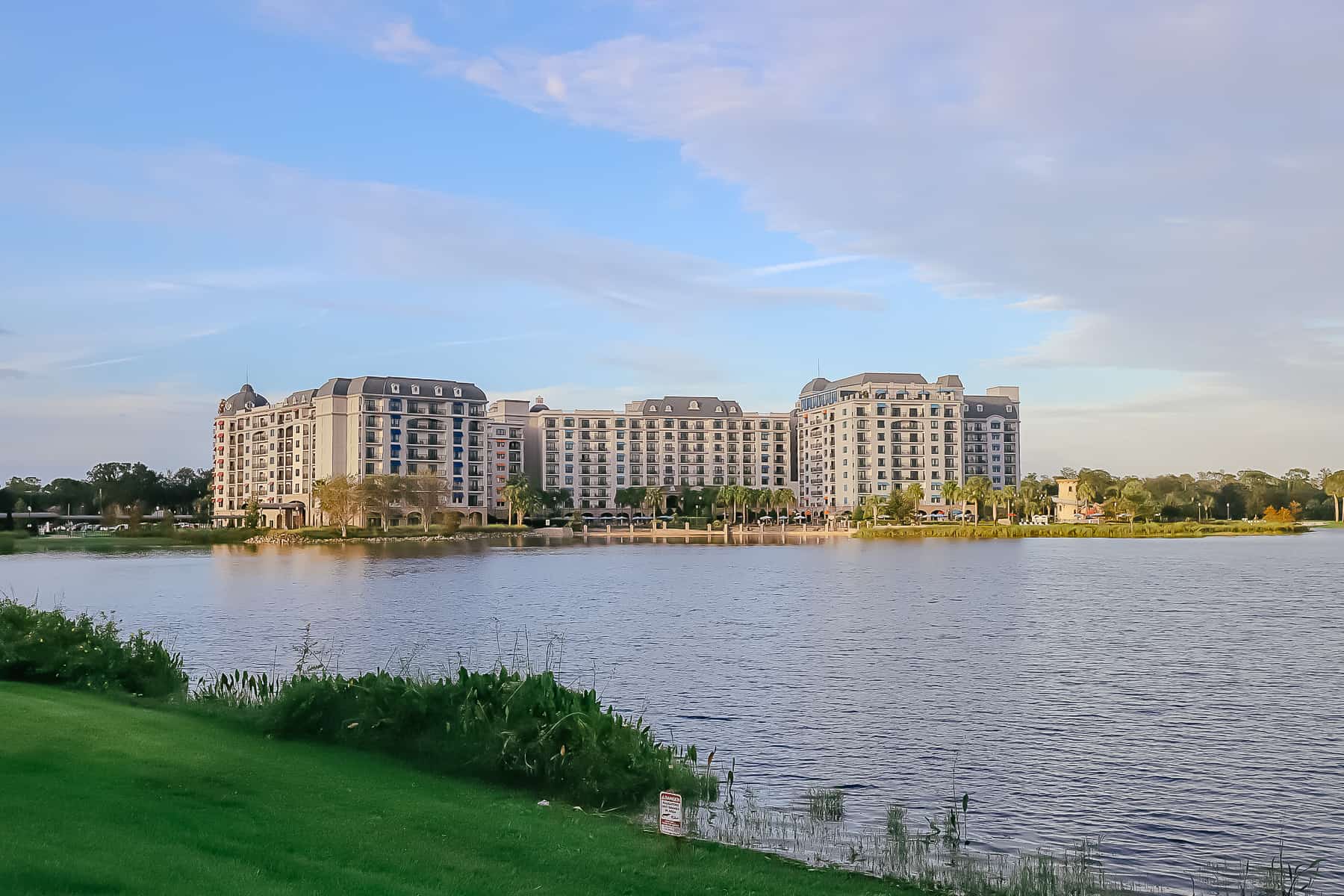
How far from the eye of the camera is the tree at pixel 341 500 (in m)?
146

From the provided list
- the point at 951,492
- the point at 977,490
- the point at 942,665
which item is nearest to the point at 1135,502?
the point at 977,490

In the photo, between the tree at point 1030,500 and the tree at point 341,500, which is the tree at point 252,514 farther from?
the tree at point 1030,500

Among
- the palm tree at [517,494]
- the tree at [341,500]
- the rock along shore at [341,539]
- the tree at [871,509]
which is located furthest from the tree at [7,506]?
the tree at [871,509]

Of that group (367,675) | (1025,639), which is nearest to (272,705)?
(367,675)

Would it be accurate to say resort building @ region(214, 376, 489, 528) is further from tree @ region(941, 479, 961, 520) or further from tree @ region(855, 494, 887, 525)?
tree @ region(941, 479, 961, 520)

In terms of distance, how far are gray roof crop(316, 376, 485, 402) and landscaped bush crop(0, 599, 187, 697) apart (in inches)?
6286

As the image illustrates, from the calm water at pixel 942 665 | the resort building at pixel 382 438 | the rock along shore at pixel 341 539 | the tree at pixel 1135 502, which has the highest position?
the resort building at pixel 382 438

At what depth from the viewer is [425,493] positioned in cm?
16188

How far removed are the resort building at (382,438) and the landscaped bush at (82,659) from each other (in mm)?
154216

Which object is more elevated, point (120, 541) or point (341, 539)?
point (120, 541)

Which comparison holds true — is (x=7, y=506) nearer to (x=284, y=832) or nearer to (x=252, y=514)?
(x=252, y=514)

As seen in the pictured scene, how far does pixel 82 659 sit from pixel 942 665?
23.1 meters

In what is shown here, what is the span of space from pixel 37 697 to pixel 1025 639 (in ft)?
104

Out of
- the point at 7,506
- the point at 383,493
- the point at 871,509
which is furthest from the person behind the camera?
the point at 871,509
